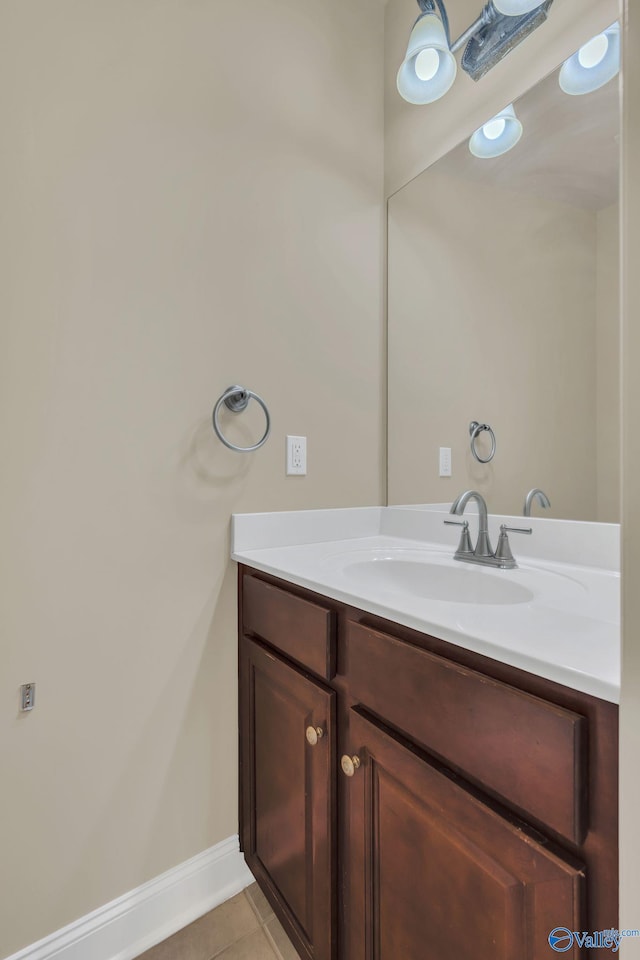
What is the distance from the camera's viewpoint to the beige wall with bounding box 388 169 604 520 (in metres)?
1.08

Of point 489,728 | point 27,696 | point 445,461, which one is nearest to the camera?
point 489,728

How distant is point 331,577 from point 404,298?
1054 mm

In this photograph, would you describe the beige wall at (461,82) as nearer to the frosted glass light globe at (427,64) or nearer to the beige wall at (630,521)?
the frosted glass light globe at (427,64)

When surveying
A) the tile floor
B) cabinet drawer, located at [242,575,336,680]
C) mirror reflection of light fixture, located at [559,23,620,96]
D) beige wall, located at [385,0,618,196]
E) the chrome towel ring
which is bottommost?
the tile floor

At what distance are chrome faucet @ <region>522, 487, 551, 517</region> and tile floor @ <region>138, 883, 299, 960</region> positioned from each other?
1187 millimetres

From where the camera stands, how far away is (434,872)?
2.10 feet

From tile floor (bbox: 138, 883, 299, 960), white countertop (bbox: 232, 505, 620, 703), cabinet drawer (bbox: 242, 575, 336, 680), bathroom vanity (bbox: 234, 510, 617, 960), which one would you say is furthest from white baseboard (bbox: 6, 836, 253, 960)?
white countertop (bbox: 232, 505, 620, 703)

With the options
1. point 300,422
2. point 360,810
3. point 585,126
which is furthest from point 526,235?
point 360,810

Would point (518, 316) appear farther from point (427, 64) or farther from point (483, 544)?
point (427, 64)

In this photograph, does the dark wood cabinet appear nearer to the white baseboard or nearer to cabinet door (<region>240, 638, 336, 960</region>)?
cabinet door (<region>240, 638, 336, 960</region>)

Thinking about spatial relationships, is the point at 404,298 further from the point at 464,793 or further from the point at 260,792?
the point at 260,792

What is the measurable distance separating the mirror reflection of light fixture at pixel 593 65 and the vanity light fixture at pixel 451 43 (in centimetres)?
14

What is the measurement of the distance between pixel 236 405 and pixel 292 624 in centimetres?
60

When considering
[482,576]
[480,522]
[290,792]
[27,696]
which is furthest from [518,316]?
[27,696]
